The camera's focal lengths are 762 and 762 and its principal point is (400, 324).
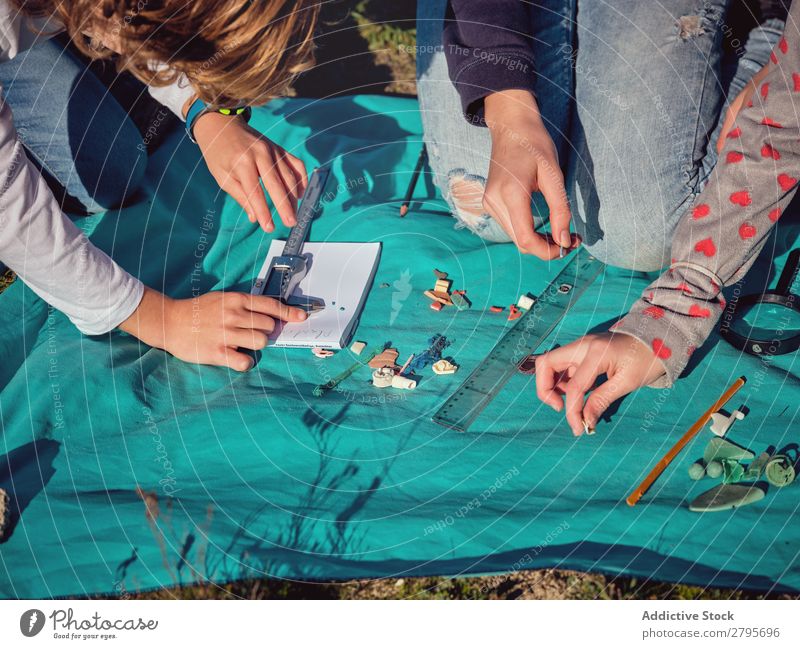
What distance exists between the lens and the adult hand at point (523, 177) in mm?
1466

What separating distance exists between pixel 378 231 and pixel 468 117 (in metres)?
0.37

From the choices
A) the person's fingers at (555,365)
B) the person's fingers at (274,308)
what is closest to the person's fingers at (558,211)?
the person's fingers at (555,365)

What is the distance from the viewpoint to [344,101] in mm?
2361

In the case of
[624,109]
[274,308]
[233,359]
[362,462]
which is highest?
[624,109]

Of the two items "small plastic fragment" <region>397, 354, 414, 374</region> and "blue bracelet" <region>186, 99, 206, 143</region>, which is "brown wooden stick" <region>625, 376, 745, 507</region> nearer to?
"small plastic fragment" <region>397, 354, 414, 374</region>

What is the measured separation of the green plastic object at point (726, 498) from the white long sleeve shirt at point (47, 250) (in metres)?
1.16

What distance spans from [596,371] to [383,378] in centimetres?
42

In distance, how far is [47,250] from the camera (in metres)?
1.46

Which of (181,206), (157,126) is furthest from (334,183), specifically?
(157,126)

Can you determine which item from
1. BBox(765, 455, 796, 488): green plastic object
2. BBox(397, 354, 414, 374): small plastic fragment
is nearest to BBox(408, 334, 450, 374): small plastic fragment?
BBox(397, 354, 414, 374): small plastic fragment

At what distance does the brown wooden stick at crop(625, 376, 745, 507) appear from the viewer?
133cm

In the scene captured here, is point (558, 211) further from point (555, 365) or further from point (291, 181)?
point (291, 181)

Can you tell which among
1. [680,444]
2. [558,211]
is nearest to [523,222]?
[558,211]
